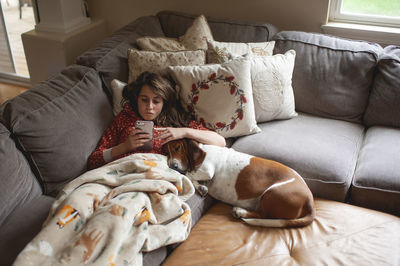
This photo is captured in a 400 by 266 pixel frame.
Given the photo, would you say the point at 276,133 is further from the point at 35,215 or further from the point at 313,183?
the point at 35,215

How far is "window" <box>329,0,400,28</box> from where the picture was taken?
2471mm

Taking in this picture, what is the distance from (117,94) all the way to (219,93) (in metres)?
0.53

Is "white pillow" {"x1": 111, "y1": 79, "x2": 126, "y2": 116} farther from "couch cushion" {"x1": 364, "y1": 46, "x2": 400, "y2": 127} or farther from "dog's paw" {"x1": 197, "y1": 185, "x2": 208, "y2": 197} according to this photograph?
"couch cushion" {"x1": 364, "y1": 46, "x2": 400, "y2": 127}

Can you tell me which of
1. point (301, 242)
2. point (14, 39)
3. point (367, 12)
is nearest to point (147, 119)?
point (301, 242)

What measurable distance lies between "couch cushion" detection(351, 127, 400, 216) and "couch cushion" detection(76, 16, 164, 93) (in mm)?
1334

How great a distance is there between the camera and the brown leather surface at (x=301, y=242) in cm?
141

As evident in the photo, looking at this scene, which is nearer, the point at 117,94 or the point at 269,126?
the point at 117,94

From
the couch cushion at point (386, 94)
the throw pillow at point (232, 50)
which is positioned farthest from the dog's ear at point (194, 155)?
the couch cushion at point (386, 94)

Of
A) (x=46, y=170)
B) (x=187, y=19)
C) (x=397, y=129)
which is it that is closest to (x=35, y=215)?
(x=46, y=170)

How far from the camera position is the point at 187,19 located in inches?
98.0

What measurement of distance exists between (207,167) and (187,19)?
3.90ft

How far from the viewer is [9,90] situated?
3475 mm

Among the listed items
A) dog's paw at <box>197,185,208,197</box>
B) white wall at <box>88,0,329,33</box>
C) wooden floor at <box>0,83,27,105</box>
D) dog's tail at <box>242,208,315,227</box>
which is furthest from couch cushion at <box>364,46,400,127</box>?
wooden floor at <box>0,83,27,105</box>

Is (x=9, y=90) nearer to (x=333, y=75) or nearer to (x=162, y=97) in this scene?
(x=162, y=97)
